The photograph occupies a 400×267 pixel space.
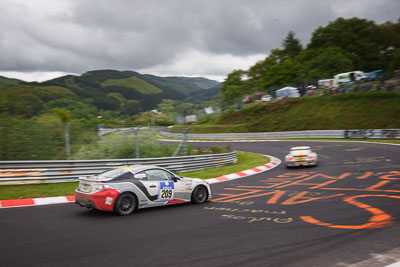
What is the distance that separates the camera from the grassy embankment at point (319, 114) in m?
39.1

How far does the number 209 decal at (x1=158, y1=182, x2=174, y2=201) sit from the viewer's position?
27.1 ft

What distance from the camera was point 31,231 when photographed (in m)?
6.02

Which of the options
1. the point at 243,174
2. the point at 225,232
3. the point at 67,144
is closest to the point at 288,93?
the point at 243,174

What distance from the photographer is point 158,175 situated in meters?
8.37

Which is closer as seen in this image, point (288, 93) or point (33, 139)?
point (33, 139)

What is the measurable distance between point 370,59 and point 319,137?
5263 centimetres

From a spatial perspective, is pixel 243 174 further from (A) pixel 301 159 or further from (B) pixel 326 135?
(B) pixel 326 135

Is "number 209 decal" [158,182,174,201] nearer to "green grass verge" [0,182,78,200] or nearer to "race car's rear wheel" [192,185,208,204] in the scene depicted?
"race car's rear wheel" [192,185,208,204]

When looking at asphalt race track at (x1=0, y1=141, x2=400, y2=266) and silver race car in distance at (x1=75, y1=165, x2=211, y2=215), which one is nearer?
asphalt race track at (x1=0, y1=141, x2=400, y2=266)

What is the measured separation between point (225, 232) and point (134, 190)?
8.68ft

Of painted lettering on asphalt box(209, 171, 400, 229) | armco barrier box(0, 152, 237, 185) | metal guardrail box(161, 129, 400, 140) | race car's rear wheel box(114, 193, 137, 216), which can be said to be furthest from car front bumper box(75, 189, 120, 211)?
metal guardrail box(161, 129, 400, 140)

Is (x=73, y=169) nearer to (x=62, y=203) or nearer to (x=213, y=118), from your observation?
(x=62, y=203)

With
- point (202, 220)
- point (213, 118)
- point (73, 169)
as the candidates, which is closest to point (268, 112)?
point (213, 118)

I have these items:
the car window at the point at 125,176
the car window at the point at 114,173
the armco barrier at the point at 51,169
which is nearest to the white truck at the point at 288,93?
the armco barrier at the point at 51,169
